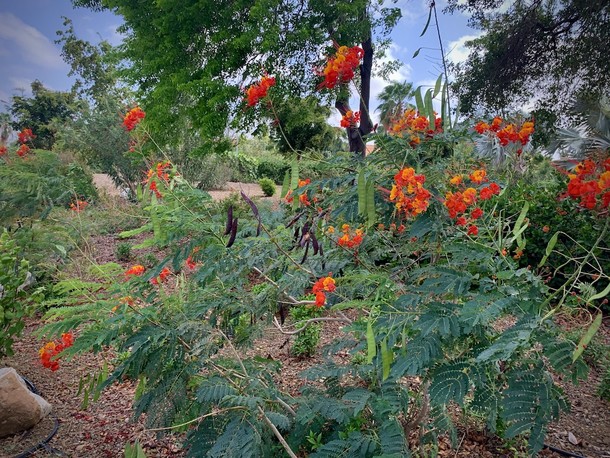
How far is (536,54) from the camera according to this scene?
950 cm

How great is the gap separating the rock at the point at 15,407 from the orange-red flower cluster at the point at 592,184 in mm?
3409

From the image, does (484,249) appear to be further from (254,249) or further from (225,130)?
(225,130)

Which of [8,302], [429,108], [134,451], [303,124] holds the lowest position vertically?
[134,451]

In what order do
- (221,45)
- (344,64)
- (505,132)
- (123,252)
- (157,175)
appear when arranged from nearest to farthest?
(344,64) < (505,132) < (157,175) < (123,252) < (221,45)

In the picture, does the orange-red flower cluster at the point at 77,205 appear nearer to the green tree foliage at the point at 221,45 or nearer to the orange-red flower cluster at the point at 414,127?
the orange-red flower cluster at the point at 414,127

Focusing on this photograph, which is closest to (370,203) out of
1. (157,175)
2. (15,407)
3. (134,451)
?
(134,451)

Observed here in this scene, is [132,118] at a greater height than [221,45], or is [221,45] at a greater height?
[221,45]

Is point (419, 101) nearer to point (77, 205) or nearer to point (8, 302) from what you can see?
point (8, 302)

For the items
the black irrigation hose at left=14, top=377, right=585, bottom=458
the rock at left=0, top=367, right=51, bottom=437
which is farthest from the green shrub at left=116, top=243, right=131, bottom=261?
the black irrigation hose at left=14, top=377, right=585, bottom=458

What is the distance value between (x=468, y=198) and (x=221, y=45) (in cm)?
1068

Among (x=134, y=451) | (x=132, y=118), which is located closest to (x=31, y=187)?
(x=132, y=118)

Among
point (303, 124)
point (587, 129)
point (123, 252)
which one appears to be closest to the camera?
point (123, 252)

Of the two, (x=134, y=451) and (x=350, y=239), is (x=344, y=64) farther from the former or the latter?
(x=134, y=451)

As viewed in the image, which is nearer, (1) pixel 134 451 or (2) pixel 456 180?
(1) pixel 134 451
